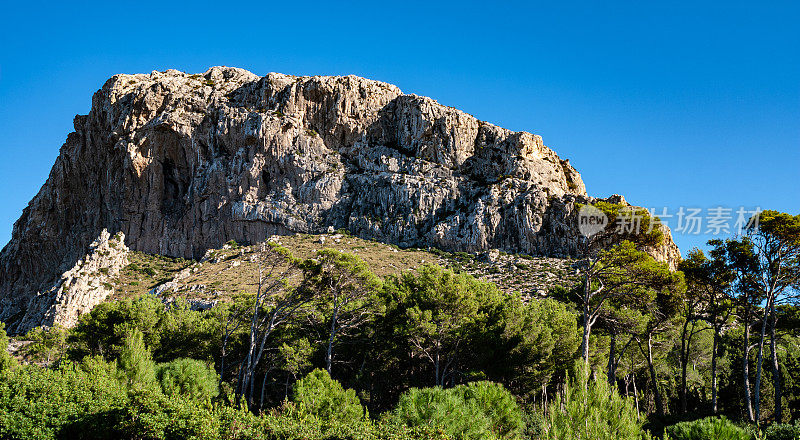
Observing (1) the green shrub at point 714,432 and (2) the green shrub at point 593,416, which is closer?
(2) the green shrub at point 593,416

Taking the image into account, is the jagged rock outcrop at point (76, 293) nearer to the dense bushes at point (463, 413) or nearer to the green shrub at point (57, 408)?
the green shrub at point (57, 408)

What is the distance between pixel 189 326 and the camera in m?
30.1

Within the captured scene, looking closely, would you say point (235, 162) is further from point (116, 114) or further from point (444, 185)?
point (444, 185)

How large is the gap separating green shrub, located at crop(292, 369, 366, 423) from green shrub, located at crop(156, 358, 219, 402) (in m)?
6.69

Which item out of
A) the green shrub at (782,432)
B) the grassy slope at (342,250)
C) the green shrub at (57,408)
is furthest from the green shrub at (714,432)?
the grassy slope at (342,250)

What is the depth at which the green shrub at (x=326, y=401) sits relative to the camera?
15440mm

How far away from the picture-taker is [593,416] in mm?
8531

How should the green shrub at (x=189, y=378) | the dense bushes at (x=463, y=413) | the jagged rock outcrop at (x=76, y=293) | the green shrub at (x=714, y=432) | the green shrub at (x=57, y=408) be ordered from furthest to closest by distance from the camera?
1. the jagged rock outcrop at (x=76, y=293)
2. the green shrub at (x=189, y=378)
3. the green shrub at (x=57, y=408)
4. the dense bushes at (x=463, y=413)
5. the green shrub at (x=714, y=432)

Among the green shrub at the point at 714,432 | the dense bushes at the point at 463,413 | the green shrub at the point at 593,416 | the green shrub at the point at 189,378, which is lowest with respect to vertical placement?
the green shrub at the point at 189,378

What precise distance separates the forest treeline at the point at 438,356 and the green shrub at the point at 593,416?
1.5 inches

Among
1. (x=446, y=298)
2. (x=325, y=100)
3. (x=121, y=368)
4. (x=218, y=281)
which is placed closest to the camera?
(x=121, y=368)

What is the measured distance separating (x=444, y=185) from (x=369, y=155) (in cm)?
1561

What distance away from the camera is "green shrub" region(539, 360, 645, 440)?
8.41 meters

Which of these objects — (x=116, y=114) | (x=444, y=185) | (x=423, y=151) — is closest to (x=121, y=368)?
(x=444, y=185)
